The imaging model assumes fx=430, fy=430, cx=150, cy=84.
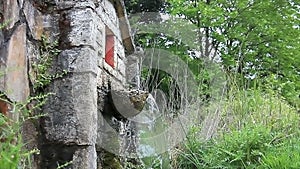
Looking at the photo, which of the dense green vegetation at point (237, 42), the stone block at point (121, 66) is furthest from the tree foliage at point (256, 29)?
the stone block at point (121, 66)

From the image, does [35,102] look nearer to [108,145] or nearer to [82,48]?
[82,48]

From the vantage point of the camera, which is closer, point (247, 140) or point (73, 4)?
point (73, 4)

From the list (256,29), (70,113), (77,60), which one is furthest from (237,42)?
(70,113)

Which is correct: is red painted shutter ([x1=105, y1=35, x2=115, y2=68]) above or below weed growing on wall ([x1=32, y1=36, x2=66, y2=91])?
above

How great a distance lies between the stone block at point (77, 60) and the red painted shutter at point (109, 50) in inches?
30.6

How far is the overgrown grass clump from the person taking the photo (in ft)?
9.82

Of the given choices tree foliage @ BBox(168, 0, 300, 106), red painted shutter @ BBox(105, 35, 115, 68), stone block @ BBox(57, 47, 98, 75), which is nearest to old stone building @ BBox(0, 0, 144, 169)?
stone block @ BBox(57, 47, 98, 75)

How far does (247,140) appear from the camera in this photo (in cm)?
311

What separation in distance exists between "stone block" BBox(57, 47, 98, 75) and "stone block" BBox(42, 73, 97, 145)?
4 centimetres

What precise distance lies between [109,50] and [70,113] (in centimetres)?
104

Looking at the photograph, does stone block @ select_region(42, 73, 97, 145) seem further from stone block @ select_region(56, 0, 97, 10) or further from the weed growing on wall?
stone block @ select_region(56, 0, 97, 10)

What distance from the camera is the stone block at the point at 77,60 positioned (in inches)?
88.1

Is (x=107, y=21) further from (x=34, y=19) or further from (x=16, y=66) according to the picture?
(x=16, y=66)

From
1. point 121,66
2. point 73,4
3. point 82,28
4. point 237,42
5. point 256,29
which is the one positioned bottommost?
point 121,66
